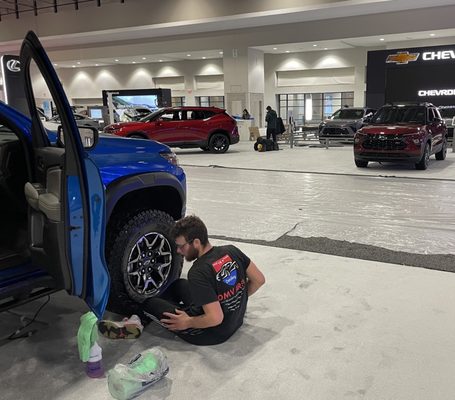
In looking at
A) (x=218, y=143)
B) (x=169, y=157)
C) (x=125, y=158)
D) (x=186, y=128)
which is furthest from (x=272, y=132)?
(x=125, y=158)

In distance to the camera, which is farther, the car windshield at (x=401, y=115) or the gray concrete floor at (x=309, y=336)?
Result: the car windshield at (x=401, y=115)

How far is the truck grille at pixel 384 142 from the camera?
9.91 meters

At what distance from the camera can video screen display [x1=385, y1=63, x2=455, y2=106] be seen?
17.1 meters

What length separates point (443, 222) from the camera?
222 inches

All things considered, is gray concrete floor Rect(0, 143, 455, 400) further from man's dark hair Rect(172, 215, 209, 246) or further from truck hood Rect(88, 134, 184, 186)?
truck hood Rect(88, 134, 184, 186)

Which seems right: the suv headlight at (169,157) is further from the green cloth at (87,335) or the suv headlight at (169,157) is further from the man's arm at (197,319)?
the green cloth at (87,335)

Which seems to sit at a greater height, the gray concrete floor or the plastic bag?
the plastic bag

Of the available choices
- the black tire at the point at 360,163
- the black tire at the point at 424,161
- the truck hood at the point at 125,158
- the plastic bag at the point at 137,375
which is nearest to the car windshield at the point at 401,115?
the black tire at the point at 424,161

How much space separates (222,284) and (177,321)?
1.19ft

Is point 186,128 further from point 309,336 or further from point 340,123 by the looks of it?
point 309,336

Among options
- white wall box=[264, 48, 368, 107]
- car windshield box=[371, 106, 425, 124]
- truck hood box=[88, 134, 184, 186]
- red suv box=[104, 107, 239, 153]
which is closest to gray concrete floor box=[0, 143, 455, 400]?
truck hood box=[88, 134, 184, 186]

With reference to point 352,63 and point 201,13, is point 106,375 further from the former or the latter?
point 352,63

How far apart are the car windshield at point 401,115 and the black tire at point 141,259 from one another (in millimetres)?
8795

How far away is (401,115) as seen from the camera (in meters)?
10.8
